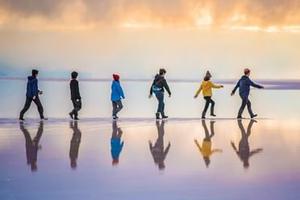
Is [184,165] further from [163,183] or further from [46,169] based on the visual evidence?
[46,169]

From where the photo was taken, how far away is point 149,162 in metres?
10.7

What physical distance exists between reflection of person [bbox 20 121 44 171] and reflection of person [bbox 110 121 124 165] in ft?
5.24

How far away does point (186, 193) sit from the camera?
7.96 m

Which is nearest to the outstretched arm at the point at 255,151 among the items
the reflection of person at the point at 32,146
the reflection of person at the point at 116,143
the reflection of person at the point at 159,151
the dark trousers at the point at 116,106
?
the reflection of person at the point at 159,151

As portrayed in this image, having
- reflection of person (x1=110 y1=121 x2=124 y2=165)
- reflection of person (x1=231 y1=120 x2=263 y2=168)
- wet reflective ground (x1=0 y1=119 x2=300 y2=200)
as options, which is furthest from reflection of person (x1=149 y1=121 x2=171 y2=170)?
reflection of person (x1=231 y1=120 x2=263 y2=168)

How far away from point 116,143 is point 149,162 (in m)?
3.07

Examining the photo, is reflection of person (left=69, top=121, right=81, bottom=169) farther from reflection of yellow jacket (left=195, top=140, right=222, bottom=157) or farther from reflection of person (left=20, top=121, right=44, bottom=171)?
reflection of yellow jacket (left=195, top=140, right=222, bottom=157)

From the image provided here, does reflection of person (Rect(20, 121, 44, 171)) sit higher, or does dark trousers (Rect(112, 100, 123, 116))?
dark trousers (Rect(112, 100, 123, 116))

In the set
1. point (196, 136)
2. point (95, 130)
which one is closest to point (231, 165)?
point (196, 136)

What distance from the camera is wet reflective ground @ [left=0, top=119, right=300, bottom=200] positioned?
26.7ft

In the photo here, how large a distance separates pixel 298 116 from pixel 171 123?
7068mm

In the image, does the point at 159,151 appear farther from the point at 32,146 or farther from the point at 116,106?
the point at 116,106

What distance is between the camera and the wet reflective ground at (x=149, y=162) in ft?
26.7

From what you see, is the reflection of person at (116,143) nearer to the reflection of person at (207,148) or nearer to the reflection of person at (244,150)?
the reflection of person at (207,148)
